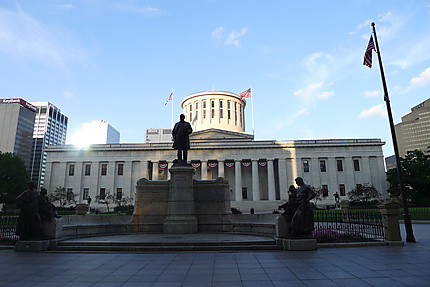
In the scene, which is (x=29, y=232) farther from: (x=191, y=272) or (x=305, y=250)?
(x=305, y=250)

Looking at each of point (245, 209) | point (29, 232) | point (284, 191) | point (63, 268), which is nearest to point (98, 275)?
point (63, 268)

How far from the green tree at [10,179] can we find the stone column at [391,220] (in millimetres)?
58683

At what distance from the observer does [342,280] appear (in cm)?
668

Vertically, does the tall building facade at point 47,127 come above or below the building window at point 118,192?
above

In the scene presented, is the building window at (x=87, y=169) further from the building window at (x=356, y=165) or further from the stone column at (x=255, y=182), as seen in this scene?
the building window at (x=356, y=165)

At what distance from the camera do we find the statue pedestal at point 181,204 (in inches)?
583

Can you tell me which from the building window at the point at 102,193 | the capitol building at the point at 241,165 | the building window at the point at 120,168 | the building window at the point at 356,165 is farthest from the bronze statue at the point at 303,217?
the building window at the point at 120,168

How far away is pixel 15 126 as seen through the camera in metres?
120

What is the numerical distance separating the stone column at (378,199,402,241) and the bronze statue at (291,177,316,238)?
389 cm

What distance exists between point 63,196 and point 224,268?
6034 centimetres

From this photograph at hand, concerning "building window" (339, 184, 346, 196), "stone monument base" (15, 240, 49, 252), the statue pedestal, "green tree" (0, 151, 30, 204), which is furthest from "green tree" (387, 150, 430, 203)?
"green tree" (0, 151, 30, 204)

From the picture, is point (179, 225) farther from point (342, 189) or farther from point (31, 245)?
point (342, 189)

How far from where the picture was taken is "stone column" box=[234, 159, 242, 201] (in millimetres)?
61969

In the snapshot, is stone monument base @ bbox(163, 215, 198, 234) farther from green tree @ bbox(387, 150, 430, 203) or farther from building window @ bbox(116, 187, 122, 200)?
green tree @ bbox(387, 150, 430, 203)
